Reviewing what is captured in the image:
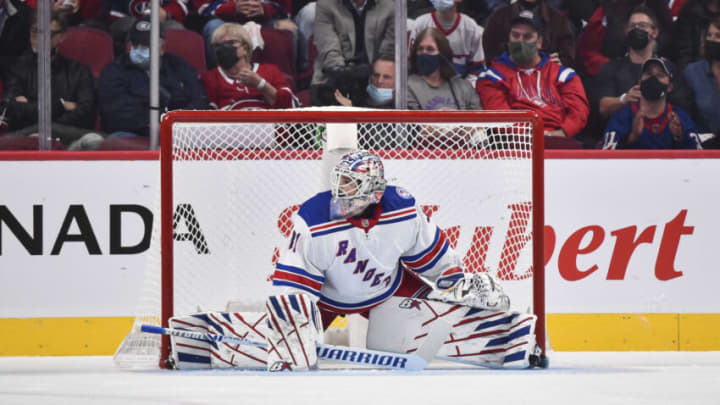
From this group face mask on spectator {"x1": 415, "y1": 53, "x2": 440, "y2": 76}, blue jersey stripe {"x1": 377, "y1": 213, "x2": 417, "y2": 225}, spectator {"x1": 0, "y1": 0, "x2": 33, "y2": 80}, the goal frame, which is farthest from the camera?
face mask on spectator {"x1": 415, "y1": 53, "x2": 440, "y2": 76}

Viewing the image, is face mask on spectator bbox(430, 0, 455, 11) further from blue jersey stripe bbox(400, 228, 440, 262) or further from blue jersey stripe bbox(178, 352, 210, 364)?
blue jersey stripe bbox(178, 352, 210, 364)

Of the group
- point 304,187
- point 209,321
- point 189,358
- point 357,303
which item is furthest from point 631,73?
point 189,358

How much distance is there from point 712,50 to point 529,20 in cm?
86

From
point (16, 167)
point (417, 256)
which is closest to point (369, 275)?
point (417, 256)

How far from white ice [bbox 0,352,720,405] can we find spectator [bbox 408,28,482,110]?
1.51 metres

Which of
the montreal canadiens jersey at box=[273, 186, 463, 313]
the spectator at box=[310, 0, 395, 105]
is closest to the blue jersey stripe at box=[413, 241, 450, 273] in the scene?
the montreal canadiens jersey at box=[273, 186, 463, 313]

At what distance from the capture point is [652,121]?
4684 mm

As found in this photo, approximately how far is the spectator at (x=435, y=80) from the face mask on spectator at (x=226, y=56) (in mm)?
832

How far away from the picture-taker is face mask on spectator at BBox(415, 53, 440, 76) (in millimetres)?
4594

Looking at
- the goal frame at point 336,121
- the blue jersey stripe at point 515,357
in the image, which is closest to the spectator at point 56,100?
the goal frame at point 336,121

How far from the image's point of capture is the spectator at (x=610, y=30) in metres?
4.76

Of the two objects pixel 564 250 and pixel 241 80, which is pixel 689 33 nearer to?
pixel 564 250

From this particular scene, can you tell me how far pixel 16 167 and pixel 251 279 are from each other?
1.14 m

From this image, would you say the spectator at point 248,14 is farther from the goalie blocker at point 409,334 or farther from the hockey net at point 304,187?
the goalie blocker at point 409,334
